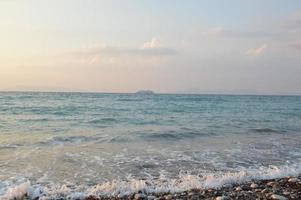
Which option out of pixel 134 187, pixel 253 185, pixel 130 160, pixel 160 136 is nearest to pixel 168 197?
pixel 134 187

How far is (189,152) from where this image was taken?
13.7 metres

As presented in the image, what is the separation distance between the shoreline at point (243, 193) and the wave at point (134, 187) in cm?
26

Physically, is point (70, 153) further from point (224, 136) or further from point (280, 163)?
point (224, 136)

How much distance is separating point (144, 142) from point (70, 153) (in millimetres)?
4010

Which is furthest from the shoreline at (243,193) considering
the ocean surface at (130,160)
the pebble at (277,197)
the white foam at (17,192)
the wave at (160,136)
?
the wave at (160,136)

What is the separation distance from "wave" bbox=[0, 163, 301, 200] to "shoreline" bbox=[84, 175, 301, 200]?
0.26 m

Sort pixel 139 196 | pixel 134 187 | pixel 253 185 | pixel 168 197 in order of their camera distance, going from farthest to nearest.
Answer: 1. pixel 253 185
2. pixel 134 187
3. pixel 139 196
4. pixel 168 197

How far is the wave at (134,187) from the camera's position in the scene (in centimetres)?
808

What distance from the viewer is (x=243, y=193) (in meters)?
7.96

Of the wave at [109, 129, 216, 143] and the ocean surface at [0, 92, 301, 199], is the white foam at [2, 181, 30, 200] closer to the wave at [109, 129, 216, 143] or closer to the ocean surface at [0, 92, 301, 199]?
the ocean surface at [0, 92, 301, 199]

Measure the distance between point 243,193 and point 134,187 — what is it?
2.60 m

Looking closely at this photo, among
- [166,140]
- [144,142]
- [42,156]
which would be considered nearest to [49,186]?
[42,156]

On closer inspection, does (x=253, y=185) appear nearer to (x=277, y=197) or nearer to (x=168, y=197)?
(x=277, y=197)

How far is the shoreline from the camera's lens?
299 inches
